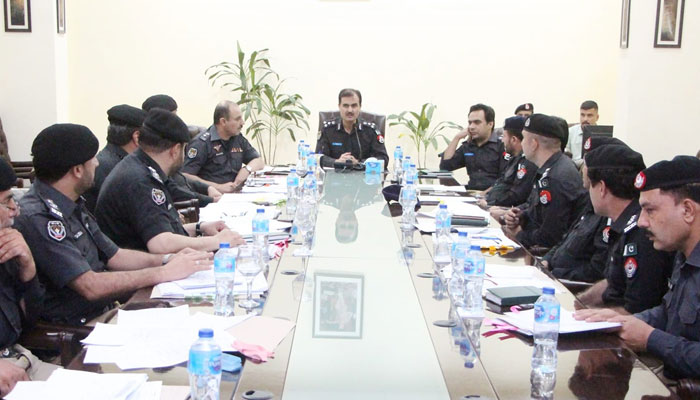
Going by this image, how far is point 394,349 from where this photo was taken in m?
1.91

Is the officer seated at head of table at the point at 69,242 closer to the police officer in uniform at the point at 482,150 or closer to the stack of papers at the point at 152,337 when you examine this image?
the stack of papers at the point at 152,337

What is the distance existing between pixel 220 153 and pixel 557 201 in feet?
8.84

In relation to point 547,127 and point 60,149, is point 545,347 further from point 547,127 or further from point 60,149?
point 547,127

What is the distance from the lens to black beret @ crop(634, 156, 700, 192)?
88.6 inches

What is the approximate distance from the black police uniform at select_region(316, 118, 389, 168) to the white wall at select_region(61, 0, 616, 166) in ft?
4.89

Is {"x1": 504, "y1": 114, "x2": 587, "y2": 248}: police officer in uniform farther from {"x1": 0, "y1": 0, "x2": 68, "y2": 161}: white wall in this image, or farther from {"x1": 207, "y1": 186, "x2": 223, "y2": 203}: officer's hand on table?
{"x1": 0, "y1": 0, "x2": 68, "y2": 161}: white wall

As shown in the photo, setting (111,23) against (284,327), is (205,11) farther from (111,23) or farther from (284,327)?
(284,327)

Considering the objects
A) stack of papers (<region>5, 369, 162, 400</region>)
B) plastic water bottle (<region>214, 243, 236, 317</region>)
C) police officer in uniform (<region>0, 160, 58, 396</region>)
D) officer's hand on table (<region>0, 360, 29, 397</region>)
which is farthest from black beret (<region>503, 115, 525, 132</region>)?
stack of papers (<region>5, 369, 162, 400</region>)

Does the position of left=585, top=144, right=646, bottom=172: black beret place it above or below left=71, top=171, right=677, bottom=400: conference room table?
above

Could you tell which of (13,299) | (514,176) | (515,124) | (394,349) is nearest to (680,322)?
(394,349)

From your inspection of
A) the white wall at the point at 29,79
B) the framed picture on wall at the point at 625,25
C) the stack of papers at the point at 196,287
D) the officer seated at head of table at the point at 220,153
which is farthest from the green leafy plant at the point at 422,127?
the stack of papers at the point at 196,287

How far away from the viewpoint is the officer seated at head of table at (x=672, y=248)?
2.11 m

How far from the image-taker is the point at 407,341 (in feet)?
6.45

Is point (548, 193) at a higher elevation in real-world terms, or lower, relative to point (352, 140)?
lower
